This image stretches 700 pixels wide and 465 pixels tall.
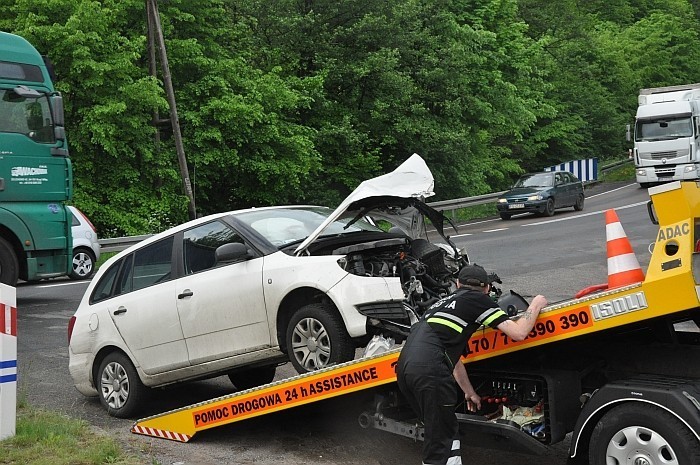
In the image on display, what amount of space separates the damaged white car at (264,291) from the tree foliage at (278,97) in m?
16.5

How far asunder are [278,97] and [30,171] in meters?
13.9

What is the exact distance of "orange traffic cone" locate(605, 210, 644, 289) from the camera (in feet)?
17.8

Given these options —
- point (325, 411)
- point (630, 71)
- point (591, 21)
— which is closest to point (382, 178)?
point (325, 411)

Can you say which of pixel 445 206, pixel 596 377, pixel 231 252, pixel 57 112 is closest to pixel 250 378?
pixel 231 252

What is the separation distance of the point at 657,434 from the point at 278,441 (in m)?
3.32

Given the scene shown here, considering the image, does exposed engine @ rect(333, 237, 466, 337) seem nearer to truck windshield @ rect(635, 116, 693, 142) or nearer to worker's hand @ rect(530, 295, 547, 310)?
worker's hand @ rect(530, 295, 547, 310)

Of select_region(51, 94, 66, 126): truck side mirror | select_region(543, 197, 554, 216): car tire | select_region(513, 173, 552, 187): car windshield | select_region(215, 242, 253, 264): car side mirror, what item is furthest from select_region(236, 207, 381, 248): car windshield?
select_region(513, 173, 552, 187): car windshield

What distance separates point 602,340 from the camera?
229 inches

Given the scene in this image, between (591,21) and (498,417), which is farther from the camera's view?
(591,21)

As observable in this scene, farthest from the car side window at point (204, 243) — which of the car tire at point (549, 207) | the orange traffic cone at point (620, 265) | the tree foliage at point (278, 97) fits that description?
the car tire at point (549, 207)

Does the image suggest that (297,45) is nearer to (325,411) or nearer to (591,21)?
(325,411)

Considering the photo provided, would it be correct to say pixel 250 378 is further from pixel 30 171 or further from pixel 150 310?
pixel 30 171

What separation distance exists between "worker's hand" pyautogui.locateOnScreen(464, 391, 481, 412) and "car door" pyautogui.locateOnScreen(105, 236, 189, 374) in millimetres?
2795

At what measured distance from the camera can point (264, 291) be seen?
714cm
